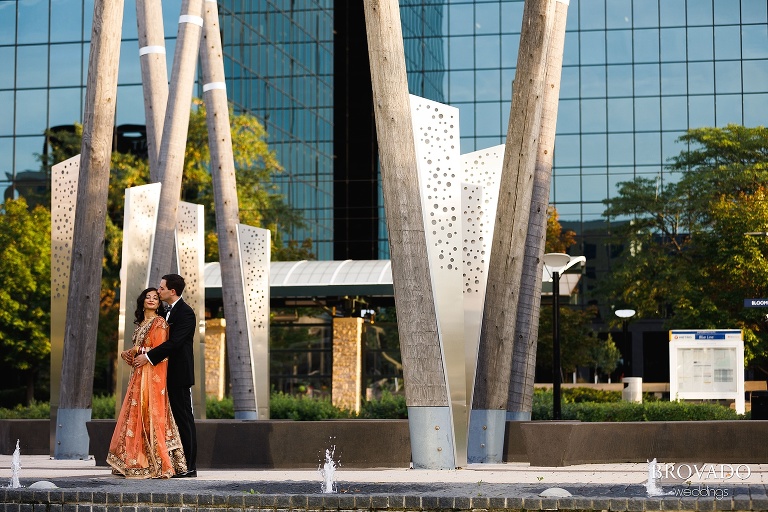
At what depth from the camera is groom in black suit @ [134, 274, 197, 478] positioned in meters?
12.0

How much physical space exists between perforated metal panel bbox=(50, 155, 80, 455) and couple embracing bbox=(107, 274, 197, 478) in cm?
584

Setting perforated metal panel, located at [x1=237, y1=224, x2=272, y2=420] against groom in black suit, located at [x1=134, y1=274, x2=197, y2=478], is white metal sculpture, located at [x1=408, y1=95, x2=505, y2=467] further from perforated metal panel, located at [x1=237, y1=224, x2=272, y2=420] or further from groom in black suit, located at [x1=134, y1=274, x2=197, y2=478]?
perforated metal panel, located at [x1=237, y1=224, x2=272, y2=420]

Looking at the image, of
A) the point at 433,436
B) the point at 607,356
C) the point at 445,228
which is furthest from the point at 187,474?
the point at 607,356

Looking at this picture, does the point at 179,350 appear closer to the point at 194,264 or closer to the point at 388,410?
the point at 194,264

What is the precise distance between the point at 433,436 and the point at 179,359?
2.59 m

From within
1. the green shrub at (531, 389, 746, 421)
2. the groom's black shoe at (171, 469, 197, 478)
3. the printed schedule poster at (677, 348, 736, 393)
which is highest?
the printed schedule poster at (677, 348, 736, 393)

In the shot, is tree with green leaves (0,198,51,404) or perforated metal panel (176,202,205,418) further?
tree with green leaves (0,198,51,404)

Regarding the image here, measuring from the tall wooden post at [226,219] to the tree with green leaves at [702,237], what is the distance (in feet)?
72.2

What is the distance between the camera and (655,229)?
Result: 59.9m

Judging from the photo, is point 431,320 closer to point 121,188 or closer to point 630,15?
point 121,188

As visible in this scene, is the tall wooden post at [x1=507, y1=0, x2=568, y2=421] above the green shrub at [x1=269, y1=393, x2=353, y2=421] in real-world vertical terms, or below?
above

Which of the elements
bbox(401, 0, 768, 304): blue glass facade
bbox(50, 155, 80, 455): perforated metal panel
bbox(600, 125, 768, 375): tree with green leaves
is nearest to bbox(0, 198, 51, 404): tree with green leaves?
bbox(600, 125, 768, 375): tree with green leaves

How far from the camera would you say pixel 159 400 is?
12062 mm

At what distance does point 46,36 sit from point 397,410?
36968 millimetres
